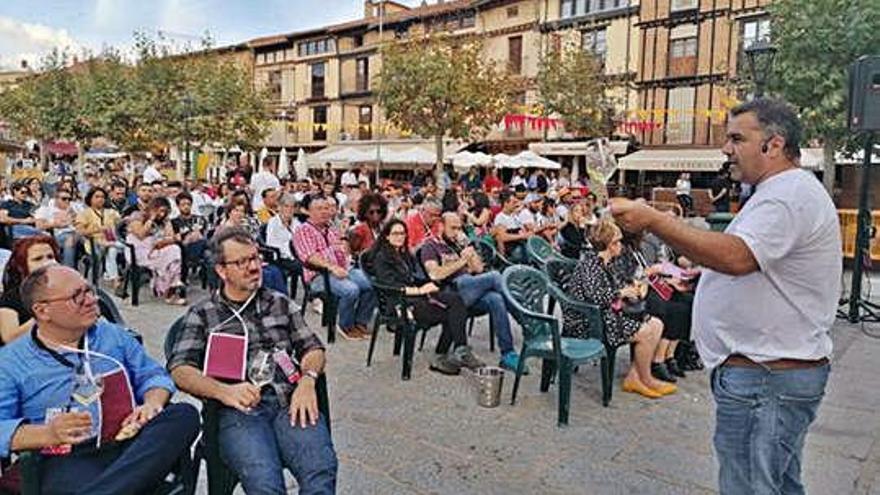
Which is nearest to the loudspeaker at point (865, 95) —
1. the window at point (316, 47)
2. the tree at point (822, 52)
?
the tree at point (822, 52)

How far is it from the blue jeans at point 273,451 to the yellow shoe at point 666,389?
2.81m

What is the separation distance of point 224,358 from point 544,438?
1939 mm

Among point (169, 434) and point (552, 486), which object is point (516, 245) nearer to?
point (552, 486)

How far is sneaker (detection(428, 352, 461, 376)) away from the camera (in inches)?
203

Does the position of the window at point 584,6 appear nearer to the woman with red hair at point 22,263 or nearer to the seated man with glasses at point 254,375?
the woman with red hair at point 22,263

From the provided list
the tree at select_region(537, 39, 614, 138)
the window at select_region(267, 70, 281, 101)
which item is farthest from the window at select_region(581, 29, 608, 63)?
the window at select_region(267, 70, 281, 101)

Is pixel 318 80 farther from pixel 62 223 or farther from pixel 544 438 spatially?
pixel 544 438

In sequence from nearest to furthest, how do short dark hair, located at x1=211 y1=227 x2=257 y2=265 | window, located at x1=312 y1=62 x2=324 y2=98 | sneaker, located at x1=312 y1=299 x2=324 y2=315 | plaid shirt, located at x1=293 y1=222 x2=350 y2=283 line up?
short dark hair, located at x1=211 y1=227 x2=257 y2=265 → plaid shirt, located at x1=293 y1=222 x2=350 y2=283 → sneaker, located at x1=312 y1=299 x2=324 y2=315 → window, located at x1=312 y1=62 x2=324 y2=98

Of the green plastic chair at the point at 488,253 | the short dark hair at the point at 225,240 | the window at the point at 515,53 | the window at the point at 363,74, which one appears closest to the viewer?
the short dark hair at the point at 225,240

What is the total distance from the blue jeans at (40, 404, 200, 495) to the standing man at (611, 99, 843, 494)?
165 cm

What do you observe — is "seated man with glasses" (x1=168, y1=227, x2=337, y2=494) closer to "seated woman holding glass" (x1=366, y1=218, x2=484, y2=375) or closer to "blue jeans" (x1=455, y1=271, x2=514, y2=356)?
"seated woman holding glass" (x1=366, y1=218, x2=484, y2=375)

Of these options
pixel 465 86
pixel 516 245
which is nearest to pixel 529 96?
pixel 465 86

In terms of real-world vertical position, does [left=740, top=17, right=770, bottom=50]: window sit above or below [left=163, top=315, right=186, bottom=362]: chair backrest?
above

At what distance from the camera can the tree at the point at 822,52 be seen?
1380 cm
